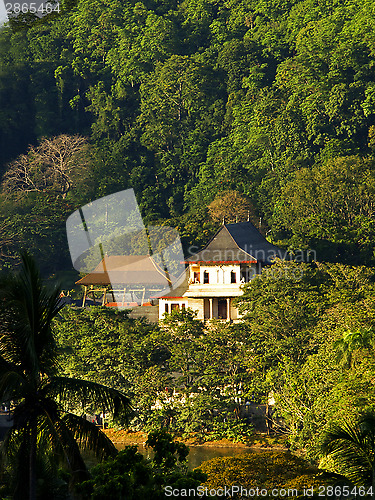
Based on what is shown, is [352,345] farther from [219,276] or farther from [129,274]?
[129,274]

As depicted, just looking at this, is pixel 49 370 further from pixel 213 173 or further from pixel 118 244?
pixel 213 173

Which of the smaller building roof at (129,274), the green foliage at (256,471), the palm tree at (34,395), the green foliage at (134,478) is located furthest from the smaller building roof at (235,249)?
the palm tree at (34,395)

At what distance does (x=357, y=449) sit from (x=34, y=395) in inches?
207

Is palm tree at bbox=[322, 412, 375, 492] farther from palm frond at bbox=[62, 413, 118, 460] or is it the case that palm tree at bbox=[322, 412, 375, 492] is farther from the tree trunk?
the tree trunk

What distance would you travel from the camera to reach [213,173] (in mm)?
67438

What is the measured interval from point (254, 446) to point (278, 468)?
1195cm

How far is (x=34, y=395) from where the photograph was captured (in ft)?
42.3

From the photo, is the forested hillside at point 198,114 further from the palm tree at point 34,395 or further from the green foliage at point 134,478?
the palm tree at point 34,395

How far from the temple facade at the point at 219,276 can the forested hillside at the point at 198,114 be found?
17.5ft

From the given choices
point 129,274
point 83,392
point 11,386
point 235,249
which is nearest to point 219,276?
point 235,249

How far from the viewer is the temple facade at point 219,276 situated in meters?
39.0

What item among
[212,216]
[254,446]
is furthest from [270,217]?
[254,446]

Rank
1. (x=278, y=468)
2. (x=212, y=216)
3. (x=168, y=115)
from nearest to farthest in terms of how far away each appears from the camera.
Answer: (x=278, y=468) → (x=212, y=216) → (x=168, y=115)

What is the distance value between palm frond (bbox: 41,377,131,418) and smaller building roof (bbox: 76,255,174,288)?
1265 inches
